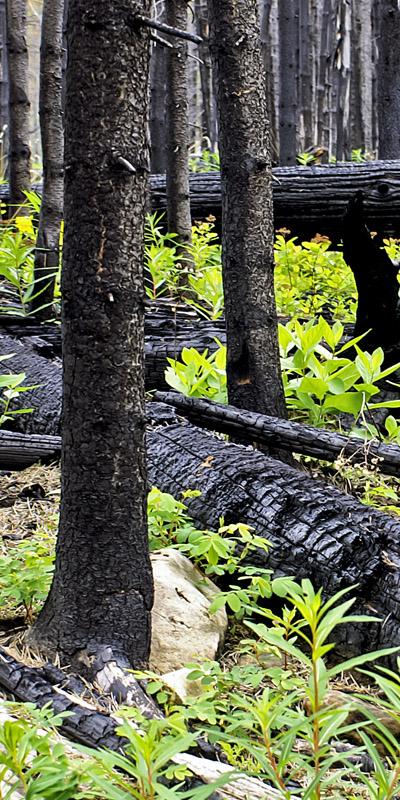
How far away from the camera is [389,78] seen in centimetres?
946

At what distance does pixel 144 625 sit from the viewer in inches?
94.3

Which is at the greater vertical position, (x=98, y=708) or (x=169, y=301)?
(x=169, y=301)

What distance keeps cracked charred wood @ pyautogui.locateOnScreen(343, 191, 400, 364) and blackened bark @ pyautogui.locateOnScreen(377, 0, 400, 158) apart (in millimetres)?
5732

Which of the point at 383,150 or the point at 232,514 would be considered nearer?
the point at 232,514

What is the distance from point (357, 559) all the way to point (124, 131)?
5.18 ft

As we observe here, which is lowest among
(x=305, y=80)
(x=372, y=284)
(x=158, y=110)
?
(x=372, y=284)

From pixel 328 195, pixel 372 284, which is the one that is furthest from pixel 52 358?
pixel 328 195

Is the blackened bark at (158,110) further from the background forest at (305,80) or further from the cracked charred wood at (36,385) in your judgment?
the cracked charred wood at (36,385)

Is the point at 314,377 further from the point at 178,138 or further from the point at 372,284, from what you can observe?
the point at 178,138

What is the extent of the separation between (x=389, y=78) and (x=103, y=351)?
333 inches

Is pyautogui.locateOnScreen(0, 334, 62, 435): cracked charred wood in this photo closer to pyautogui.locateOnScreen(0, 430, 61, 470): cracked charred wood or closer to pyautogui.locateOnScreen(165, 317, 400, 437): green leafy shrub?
→ pyautogui.locateOnScreen(0, 430, 61, 470): cracked charred wood

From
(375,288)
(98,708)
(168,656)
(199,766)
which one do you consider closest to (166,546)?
(168,656)

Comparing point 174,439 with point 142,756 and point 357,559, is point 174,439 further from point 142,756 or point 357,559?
point 142,756

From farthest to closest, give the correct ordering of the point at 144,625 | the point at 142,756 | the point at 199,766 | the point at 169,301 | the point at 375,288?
the point at 169,301 < the point at 375,288 < the point at 144,625 < the point at 199,766 < the point at 142,756
